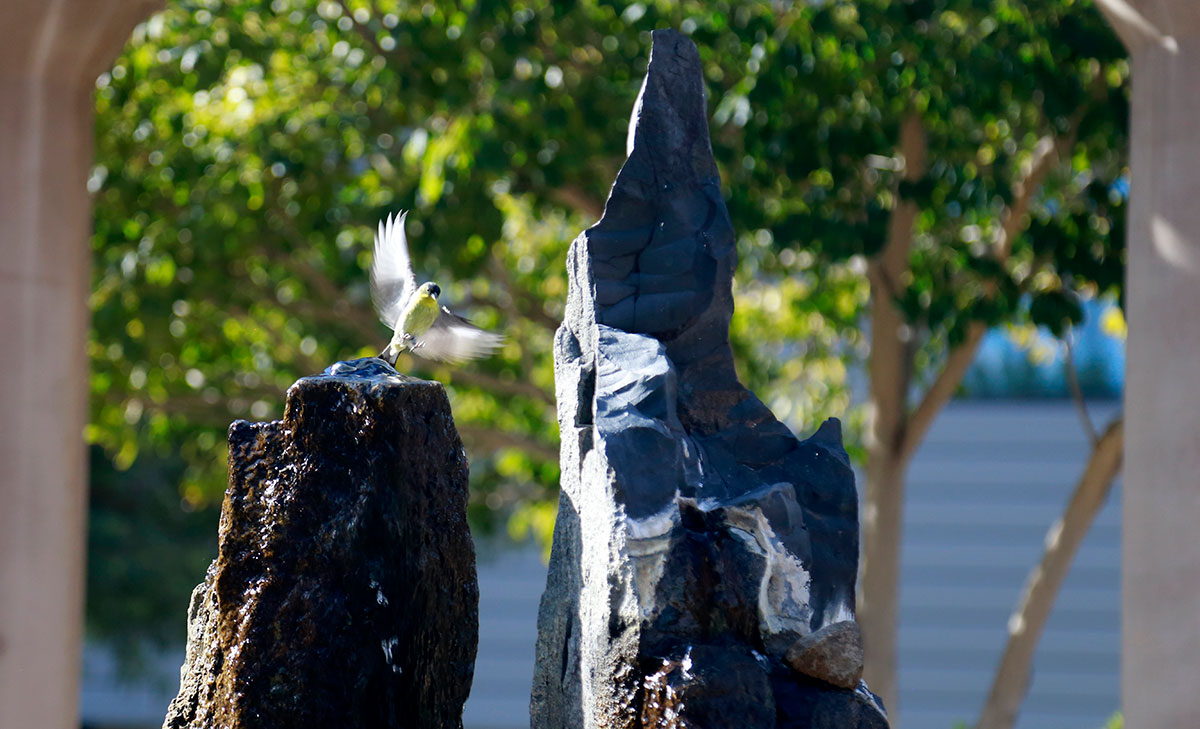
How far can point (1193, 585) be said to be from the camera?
16.1 feet

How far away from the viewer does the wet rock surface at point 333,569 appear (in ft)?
10.4

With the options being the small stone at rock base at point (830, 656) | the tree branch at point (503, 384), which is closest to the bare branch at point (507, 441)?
the tree branch at point (503, 384)

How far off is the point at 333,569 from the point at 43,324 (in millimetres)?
→ 2961

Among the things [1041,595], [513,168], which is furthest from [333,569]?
[1041,595]

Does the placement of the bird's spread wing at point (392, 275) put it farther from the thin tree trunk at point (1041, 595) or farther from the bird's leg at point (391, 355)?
the thin tree trunk at point (1041, 595)

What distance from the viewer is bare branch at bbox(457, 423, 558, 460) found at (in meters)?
7.82

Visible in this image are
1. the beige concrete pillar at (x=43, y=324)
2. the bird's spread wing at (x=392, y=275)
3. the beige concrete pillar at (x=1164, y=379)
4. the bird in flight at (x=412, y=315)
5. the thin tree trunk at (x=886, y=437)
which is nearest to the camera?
the bird in flight at (x=412, y=315)

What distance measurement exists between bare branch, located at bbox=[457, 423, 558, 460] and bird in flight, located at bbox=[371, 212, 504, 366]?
4126 mm

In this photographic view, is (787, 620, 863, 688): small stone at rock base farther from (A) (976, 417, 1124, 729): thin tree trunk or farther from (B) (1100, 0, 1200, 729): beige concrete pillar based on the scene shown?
(A) (976, 417, 1124, 729): thin tree trunk

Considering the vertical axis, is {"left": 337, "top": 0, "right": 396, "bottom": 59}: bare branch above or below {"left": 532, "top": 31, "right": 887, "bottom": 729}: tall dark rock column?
above

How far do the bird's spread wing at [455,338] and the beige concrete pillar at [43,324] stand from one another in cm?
271

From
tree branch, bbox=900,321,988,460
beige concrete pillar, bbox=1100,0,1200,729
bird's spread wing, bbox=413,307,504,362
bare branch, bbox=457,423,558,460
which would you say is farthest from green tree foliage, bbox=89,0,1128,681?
bird's spread wing, bbox=413,307,504,362

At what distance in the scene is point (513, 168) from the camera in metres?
6.73

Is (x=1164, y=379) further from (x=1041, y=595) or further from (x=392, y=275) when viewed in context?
(x=392, y=275)
